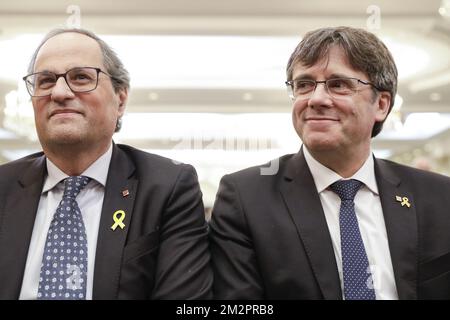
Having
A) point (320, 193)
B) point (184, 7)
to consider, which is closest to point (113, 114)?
point (320, 193)

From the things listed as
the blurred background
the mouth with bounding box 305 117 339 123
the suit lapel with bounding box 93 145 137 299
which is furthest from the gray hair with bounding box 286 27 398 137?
the blurred background

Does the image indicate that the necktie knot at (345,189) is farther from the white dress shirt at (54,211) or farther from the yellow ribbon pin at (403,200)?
the white dress shirt at (54,211)

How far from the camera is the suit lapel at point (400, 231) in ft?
6.49

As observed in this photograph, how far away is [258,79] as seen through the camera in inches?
170

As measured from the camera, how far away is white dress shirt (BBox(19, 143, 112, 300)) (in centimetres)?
191

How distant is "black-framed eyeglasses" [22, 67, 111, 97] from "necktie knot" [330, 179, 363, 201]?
37.8 inches

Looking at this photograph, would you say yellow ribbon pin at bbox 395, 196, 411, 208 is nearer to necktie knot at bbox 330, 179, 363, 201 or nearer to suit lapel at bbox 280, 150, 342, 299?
necktie knot at bbox 330, 179, 363, 201

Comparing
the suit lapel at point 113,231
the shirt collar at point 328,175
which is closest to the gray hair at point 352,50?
the shirt collar at point 328,175

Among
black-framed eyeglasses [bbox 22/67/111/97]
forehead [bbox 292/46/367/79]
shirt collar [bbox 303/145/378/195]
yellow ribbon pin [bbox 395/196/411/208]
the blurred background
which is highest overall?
the blurred background

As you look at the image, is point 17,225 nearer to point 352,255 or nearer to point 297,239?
point 297,239

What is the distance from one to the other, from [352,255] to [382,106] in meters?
0.66

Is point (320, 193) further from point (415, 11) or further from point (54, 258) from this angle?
point (415, 11)

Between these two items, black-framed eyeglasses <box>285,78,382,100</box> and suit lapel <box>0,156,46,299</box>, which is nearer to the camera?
suit lapel <box>0,156,46,299</box>

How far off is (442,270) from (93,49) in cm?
150
